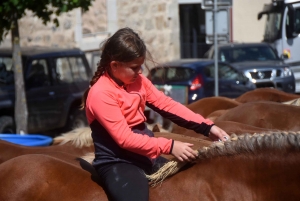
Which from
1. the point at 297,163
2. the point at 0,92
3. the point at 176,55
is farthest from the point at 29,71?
the point at 176,55

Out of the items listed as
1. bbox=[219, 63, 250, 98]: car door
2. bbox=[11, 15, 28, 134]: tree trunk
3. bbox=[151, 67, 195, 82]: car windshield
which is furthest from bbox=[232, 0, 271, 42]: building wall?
bbox=[11, 15, 28, 134]: tree trunk

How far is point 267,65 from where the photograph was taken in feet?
64.4

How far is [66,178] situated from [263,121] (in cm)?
351

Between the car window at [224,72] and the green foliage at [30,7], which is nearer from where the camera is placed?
the green foliage at [30,7]

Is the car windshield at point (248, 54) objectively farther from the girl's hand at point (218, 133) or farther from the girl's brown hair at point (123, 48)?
the girl's brown hair at point (123, 48)

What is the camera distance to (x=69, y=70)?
49.1 feet

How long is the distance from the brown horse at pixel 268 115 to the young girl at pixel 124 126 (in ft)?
9.68

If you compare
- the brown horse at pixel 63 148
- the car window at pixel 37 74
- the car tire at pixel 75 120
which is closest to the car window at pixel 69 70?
the car window at pixel 37 74

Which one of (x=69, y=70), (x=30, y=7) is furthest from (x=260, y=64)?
(x=30, y=7)

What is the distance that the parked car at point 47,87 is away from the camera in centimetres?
1351

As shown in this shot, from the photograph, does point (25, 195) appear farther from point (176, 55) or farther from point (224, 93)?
point (176, 55)

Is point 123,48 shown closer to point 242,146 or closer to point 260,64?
point 242,146

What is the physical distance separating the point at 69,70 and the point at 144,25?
12.1m

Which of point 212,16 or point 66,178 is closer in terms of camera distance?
point 66,178
